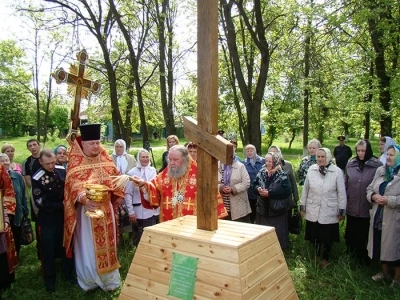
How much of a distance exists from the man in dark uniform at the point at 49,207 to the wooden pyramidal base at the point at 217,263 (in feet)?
7.14

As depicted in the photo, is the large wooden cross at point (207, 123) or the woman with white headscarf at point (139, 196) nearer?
the large wooden cross at point (207, 123)

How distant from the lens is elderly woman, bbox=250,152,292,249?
5.22 metres

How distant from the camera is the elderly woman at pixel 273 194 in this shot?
5.22m

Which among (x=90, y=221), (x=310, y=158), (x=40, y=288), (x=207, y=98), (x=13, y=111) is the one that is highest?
(x=13, y=111)

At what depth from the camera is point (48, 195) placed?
4598mm

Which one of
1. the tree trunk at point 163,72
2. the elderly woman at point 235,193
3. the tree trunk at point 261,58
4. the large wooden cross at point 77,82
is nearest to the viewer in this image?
the large wooden cross at point 77,82

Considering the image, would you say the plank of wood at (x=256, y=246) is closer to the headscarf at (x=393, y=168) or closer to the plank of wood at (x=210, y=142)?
the plank of wood at (x=210, y=142)

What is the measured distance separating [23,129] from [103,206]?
46540mm

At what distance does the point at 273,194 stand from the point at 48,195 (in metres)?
2.90

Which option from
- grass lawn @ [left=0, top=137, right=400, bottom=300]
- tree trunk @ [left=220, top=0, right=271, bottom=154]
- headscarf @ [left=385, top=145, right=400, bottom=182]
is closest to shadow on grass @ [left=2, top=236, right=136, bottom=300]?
grass lawn @ [left=0, top=137, right=400, bottom=300]

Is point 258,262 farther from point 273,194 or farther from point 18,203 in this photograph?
point 18,203

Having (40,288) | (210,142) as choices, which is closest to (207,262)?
(210,142)

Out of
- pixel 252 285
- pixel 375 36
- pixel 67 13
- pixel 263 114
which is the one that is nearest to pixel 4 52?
pixel 67 13

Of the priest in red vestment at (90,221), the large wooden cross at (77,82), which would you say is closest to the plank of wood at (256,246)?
the priest in red vestment at (90,221)
